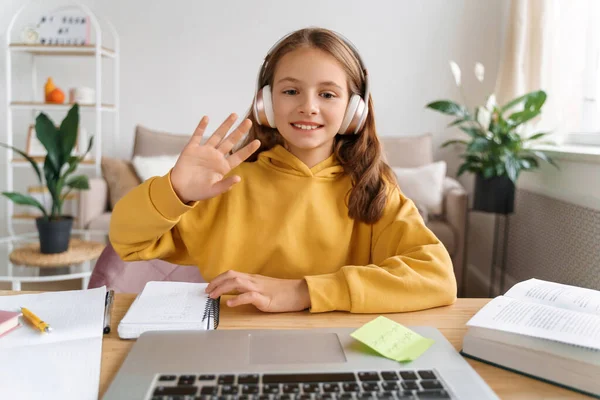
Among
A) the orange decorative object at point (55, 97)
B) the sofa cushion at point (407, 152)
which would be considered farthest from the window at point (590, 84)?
the orange decorative object at point (55, 97)

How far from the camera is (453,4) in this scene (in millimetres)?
3504

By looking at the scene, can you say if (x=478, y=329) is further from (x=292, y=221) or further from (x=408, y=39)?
(x=408, y=39)

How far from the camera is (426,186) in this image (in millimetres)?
2898

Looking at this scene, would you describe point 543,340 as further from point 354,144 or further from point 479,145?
point 479,145

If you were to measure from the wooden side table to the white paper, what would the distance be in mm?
1404

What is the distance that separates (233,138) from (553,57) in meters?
2.24

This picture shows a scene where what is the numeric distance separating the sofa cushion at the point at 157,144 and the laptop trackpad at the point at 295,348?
267cm

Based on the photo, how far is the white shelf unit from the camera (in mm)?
3119

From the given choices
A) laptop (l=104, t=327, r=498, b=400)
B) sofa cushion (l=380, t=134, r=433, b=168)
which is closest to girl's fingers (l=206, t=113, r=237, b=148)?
laptop (l=104, t=327, r=498, b=400)

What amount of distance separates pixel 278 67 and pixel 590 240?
4.67ft

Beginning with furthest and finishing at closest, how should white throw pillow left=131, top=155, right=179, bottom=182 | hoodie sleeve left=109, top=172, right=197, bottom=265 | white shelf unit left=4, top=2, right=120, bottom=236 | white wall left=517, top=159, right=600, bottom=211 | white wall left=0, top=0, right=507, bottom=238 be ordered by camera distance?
white wall left=0, top=0, right=507, bottom=238 < white shelf unit left=4, top=2, right=120, bottom=236 < white throw pillow left=131, top=155, right=179, bottom=182 < white wall left=517, top=159, right=600, bottom=211 < hoodie sleeve left=109, top=172, right=197, bottom=265

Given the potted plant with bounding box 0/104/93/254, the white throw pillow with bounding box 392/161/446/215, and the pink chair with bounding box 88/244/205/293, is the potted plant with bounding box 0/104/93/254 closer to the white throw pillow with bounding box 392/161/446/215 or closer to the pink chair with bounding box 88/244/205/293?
the pink chair with bounding box 88/244/205/293

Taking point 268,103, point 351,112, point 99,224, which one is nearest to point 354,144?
point 351,112

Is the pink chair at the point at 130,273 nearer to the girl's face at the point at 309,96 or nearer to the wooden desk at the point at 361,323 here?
the wooden desk at the point at 361,323
